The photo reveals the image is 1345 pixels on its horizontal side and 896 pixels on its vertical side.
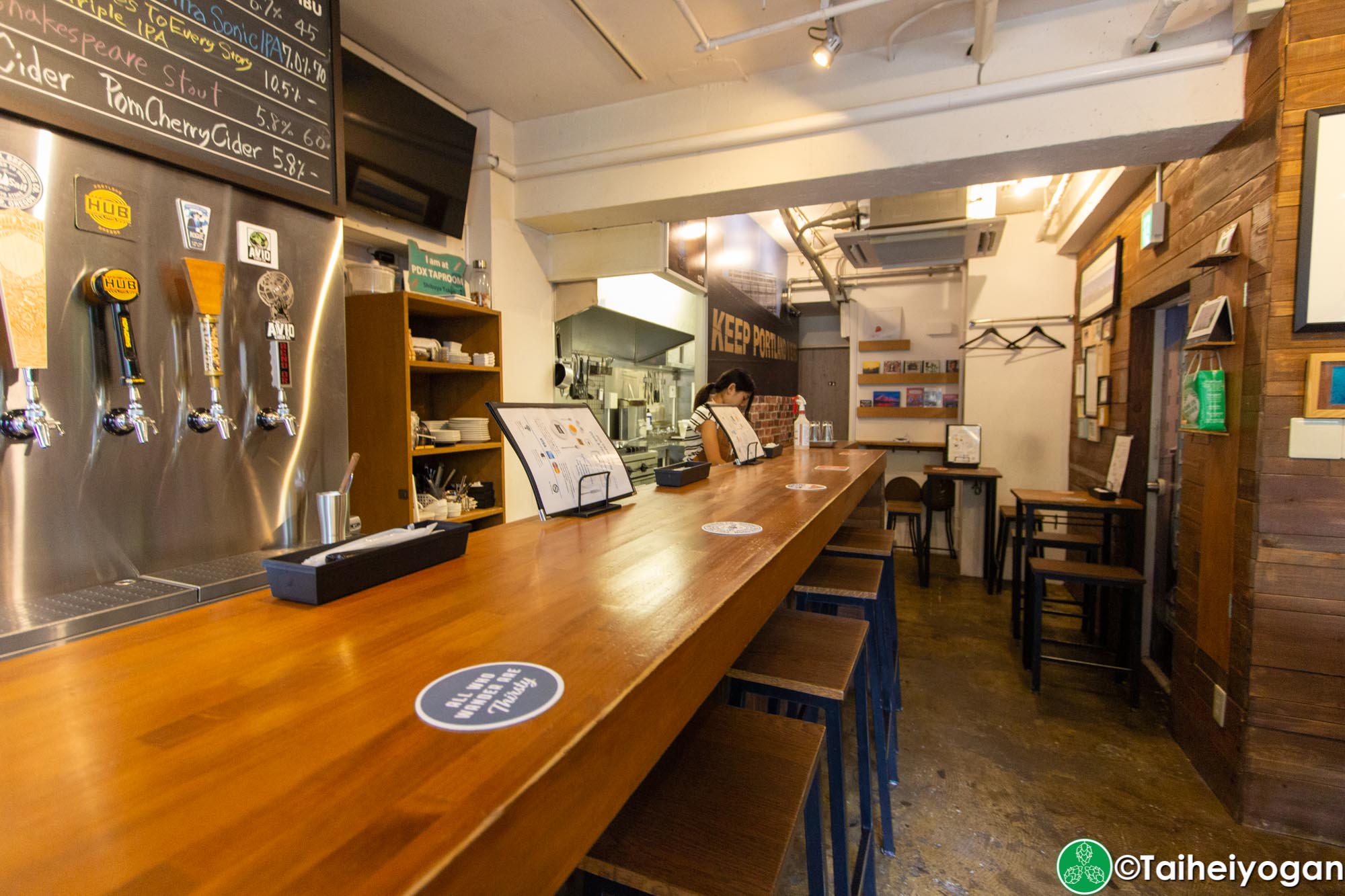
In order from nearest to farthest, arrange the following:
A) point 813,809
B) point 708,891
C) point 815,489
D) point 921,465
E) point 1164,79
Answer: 1. point 708,891
2. point 813,809
3. point 815,489
4. point 1164,79
5. point 921,465

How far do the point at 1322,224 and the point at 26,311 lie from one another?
367 cm

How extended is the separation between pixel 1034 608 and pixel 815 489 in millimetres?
1952

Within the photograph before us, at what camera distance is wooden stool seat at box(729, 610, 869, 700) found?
4.20ft

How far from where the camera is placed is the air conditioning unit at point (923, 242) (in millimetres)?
3822

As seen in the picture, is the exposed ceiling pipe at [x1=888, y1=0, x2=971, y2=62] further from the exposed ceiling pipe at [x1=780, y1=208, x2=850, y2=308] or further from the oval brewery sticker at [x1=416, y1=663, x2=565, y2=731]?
the oval brewery sticker at [x1=416, y1=663, x2=565, y2=731]

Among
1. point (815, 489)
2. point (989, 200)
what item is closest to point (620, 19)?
point (815, 489)

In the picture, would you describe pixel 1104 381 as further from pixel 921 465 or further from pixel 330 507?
pixel 330 507

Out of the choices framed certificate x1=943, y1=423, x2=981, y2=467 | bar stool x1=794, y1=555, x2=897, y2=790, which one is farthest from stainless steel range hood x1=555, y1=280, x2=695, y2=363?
framed certificate x1=943, y1=423, x2=981, y2=467

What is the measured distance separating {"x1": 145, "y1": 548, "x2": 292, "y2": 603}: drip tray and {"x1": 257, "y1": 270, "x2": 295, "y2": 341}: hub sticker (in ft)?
2.43

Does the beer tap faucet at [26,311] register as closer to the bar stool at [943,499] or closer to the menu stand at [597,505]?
the menu stand at [597,505]

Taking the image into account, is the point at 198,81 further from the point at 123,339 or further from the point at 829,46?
the point at 829,46

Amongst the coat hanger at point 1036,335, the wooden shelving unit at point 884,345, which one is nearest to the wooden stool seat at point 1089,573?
the coat hanger at point 1036,335

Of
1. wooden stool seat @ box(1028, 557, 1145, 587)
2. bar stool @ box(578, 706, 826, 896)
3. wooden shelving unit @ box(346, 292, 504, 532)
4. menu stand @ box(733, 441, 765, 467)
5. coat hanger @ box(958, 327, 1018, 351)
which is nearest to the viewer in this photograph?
bar stool @ box(578, 706, 826, 896)

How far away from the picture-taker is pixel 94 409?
60.3 inches
